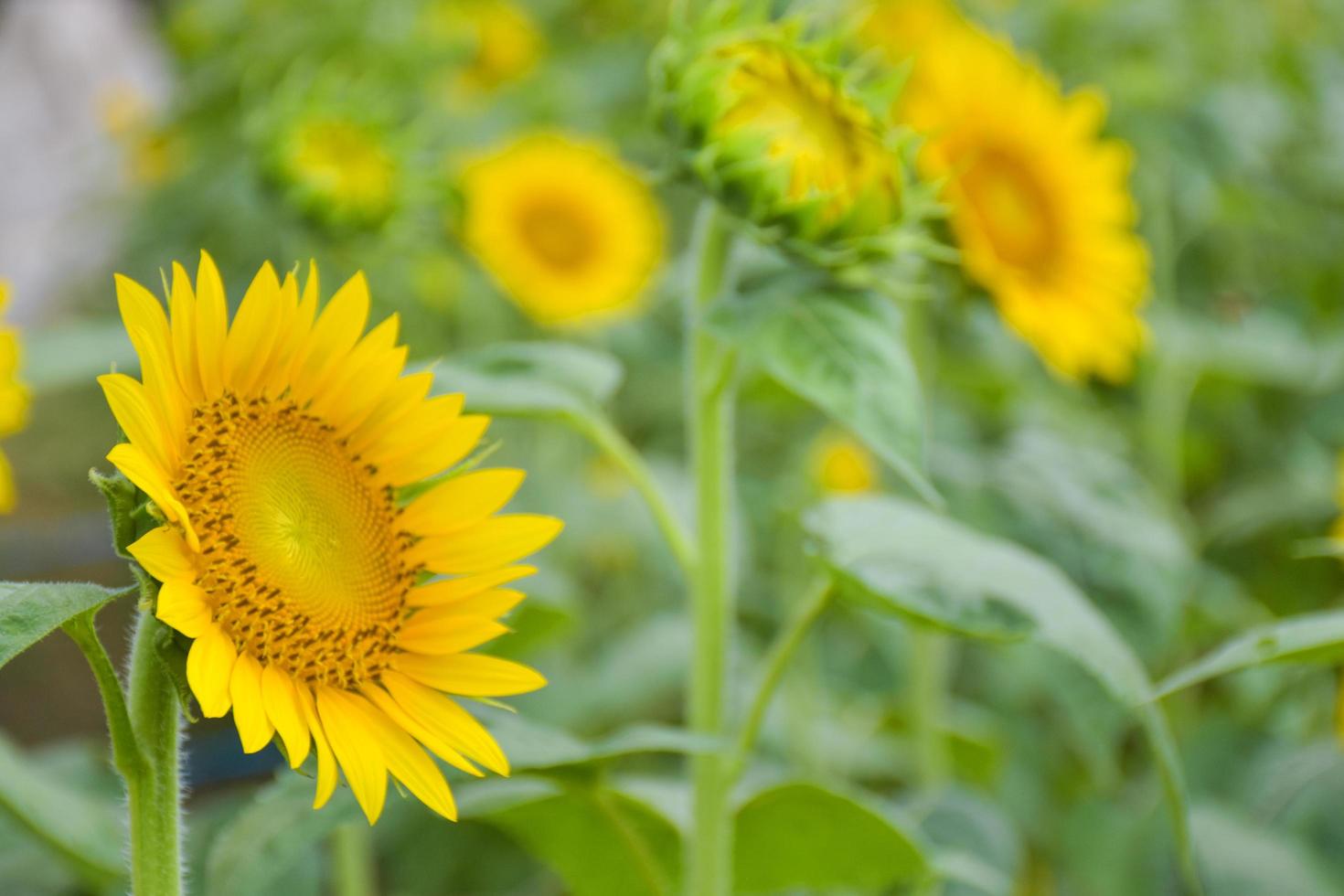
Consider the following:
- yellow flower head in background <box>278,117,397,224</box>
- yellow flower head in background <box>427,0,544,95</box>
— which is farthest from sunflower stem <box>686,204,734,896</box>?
yellow flower head in background <box>427,0,544,95</box>

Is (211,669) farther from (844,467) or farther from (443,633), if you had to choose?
(844,467)

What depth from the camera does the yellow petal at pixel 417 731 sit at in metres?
0.38

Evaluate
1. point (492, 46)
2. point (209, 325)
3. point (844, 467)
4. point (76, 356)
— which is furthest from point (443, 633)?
point (492, 46)

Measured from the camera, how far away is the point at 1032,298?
84 centimetres

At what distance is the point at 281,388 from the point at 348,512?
0.04 meters

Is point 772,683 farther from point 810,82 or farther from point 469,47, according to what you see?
point 469,47

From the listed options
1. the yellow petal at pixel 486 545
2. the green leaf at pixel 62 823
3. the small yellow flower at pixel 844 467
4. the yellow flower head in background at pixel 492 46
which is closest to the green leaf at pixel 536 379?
the yellow petal at pixel 486 545

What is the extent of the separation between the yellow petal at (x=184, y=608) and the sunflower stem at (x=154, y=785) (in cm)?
2

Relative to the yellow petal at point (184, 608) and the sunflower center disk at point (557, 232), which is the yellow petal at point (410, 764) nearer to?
the yellow petal at point (184, 608)

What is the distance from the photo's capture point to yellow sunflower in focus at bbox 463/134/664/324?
1.21 metres

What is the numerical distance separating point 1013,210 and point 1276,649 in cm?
46

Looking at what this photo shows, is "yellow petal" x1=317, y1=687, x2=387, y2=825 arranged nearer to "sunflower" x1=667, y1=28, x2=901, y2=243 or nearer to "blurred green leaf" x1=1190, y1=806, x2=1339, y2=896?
"sunflower" x1=667, y1=28, x2=901, y2=243

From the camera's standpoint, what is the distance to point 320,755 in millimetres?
365

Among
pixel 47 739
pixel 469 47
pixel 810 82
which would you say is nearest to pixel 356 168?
pixel 469 47
